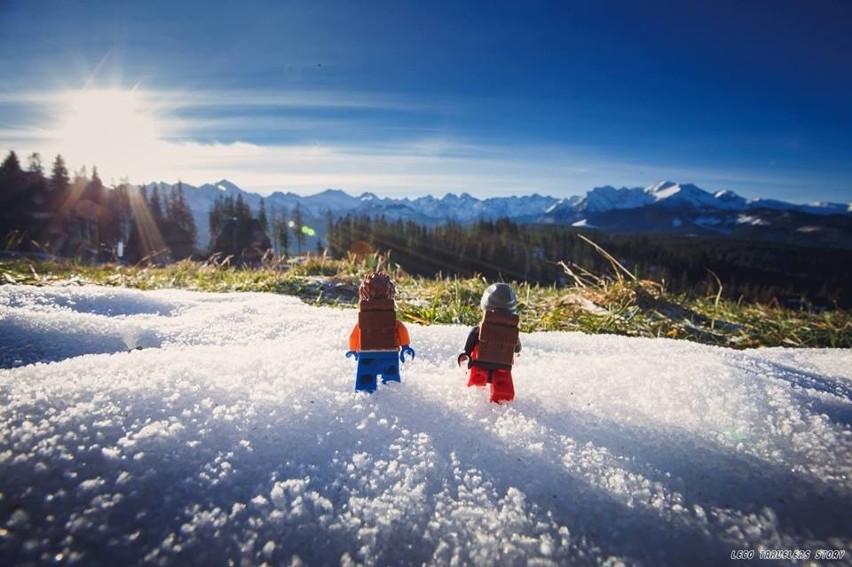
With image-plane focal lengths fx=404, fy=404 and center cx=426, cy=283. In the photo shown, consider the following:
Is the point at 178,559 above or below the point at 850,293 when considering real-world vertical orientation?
above

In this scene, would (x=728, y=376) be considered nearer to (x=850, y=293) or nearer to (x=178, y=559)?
(x=178, y=559)

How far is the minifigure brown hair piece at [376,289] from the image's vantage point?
2.05 m

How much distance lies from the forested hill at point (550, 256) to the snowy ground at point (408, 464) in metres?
64.7

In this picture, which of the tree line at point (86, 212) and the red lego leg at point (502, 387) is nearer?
the red lego leg at point (502, 387)

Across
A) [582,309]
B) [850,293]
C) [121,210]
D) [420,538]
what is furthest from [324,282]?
[850,293]

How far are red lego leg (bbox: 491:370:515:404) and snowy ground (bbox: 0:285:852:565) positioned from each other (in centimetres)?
6

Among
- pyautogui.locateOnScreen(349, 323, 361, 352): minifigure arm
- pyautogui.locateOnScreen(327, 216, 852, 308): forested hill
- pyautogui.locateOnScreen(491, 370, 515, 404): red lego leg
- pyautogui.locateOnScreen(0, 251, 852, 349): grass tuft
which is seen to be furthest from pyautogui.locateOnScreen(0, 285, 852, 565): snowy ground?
pyautogui.locateOnScreen(327, 216, 852, 308): forested hill

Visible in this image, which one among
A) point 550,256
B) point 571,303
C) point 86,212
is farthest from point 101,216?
point 550,256

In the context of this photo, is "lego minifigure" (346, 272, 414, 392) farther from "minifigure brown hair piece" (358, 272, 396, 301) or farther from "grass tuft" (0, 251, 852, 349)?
"grass tuft" (0, 251, 852, 349)

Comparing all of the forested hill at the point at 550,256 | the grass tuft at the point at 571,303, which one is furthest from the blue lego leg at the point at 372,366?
the forested hill at the point at 550,256

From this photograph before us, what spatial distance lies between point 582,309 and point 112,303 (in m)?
5.04

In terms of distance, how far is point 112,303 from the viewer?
Result: 3809 millimetres

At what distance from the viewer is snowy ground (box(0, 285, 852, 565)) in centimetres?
109

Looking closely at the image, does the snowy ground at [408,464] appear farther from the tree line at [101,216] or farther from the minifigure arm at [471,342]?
the tree line at [101,216]
